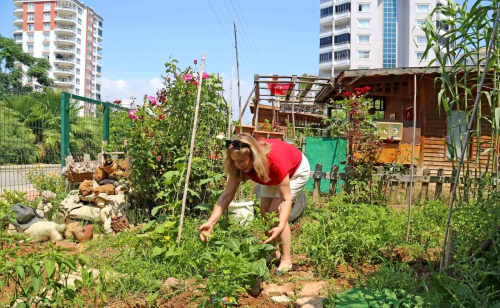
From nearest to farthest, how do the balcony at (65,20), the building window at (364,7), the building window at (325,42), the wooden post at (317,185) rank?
the wooden post at (317,185)
the building window at (364,7)
the building window at (325,42)
the balcony at (65,20)

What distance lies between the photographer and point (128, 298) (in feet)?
9.16

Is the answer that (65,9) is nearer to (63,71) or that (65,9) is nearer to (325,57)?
(63,71)

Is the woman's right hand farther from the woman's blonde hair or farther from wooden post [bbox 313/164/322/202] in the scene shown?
wooden post [bbox 313/164/322/202]

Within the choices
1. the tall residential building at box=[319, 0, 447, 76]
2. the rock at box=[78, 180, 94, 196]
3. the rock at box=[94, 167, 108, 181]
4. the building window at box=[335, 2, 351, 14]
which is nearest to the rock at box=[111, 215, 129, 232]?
the rock at box=[78, 180, 94, 196]

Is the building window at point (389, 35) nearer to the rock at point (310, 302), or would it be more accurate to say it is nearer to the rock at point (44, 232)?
the rock at point (44, 232)

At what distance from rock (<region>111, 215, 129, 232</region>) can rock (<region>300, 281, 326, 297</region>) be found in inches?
111

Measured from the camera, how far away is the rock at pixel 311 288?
3079 mm

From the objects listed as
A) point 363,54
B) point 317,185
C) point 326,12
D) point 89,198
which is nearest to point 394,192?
point 317,185

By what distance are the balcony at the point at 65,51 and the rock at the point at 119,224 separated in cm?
7785

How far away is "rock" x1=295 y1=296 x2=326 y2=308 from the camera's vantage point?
2.79 metres

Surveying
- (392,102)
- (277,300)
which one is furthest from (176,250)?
(392,102)

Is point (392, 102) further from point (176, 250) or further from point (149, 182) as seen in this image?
point (176, 250)

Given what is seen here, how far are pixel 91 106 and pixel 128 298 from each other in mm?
6449

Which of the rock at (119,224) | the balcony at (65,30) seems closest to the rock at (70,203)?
the rock at (119,224)
